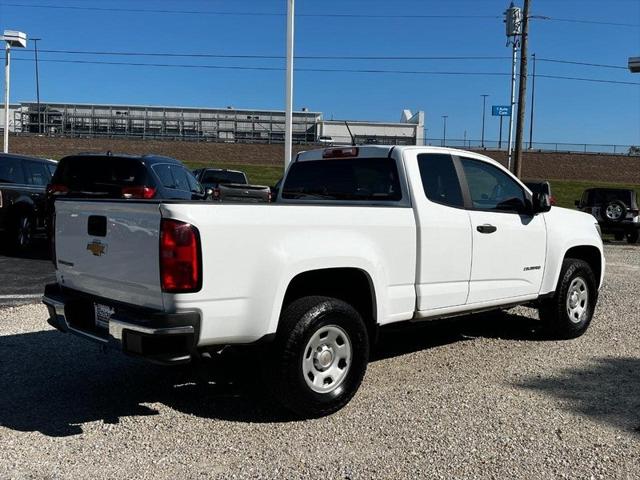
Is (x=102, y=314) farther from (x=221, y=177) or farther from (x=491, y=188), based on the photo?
(x=221, y=177)

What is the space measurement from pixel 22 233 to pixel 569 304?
1010cm

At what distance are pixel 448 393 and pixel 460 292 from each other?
0.88 metres

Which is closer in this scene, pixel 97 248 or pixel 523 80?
pixel 97 248

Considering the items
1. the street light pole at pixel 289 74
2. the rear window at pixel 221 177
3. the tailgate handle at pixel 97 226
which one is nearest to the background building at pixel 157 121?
the rear window at pixel 221 177

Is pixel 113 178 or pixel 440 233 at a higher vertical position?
pixel 113 178

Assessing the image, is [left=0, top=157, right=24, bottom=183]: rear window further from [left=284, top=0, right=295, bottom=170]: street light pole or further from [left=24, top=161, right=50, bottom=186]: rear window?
A: [left=284, top=0, right=295, bottom=170]: street light pole

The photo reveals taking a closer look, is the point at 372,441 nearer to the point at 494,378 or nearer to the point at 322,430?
the point at 322,430

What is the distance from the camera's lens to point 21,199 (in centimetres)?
1185

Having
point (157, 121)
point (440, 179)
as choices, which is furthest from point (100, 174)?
point (157, 121)

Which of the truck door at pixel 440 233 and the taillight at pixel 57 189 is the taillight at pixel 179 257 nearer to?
the truck door at pixel 440 233

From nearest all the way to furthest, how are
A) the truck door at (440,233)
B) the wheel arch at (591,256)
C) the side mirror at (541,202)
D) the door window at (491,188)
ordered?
the truck door at (440,233), the door window at (491,188), the side mirror at (541,202), the wheel arch at (591,256)

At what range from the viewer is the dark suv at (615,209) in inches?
752

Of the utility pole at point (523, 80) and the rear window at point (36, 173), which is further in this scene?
the utility pole at point (523, 80)

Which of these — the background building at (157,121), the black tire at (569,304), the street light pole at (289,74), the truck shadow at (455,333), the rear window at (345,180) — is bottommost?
the truck shadow at (455,333)
